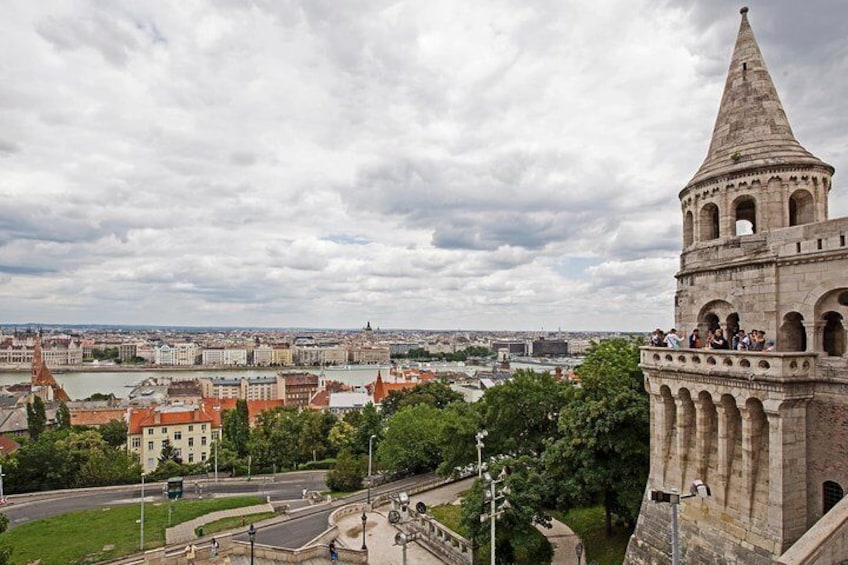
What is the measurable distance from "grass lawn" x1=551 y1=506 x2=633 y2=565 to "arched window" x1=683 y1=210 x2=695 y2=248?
12498 mm

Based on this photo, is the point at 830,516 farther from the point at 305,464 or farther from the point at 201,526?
the point at 305,464

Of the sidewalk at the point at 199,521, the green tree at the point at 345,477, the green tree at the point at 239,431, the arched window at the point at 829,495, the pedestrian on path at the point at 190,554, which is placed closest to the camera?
the arched window at the point at 829,495

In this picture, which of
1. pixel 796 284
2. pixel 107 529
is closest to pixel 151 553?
pixel 107 529

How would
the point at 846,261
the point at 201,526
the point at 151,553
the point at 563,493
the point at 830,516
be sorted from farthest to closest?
the point at 201,526 → the point at 151,553 → the point at 563,493 → the point at 846,261 → the point at 830,516

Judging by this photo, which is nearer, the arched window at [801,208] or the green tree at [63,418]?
the arched window at [801,208]

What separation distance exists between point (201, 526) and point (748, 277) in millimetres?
30814

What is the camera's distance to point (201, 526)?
106ft

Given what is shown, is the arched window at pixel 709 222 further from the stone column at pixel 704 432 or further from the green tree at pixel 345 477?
the green tree at pixel 345 477

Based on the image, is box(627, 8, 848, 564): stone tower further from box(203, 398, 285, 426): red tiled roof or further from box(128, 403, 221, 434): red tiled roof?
box(203, 398, 285, 426): red tiled roof

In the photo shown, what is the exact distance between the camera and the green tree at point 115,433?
6475 centimetres

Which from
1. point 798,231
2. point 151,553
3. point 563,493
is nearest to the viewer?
point 798,231

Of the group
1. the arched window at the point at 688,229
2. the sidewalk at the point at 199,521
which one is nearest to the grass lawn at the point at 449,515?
the sidewalk at the point at 199,521

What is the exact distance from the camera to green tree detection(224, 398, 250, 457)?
54406 millimetres

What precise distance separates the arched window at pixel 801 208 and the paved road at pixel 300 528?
2627cm
